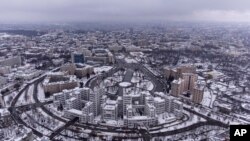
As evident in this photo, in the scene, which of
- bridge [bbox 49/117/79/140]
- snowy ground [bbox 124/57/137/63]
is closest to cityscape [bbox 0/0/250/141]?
bridge [bbox 49/117/79/140]

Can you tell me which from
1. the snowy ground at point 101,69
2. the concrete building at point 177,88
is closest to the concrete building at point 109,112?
the concrete building at point 177,88

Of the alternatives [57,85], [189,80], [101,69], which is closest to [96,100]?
[57,85]

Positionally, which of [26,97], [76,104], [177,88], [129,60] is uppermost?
[129,60]

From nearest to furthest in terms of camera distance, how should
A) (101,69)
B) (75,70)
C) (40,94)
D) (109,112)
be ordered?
(109,112) → (40,94) → (75,70) → (101,69)

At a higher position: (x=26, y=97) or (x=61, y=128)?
(x=26, y=97)

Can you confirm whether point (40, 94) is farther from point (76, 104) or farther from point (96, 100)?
point (96, 100)

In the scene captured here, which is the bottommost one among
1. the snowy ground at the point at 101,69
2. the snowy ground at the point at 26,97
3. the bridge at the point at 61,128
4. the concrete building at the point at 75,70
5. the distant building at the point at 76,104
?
the bridge at the point at 61,128

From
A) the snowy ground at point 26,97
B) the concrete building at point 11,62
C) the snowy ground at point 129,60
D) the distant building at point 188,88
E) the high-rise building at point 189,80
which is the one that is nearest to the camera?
the distant building at point 188,88

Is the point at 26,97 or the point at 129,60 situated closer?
the point at 26,97

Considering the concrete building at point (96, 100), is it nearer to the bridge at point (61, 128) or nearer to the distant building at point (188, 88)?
the bridge at point (61, 128)

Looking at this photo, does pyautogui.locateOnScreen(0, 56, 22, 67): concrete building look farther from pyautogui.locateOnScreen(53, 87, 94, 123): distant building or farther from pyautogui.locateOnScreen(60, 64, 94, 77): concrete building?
pyautogui.locateOnScreen(53, 87, 94, 123): distant building

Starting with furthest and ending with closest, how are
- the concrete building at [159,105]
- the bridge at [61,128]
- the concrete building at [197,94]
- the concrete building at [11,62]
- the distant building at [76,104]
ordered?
the concrete building at [11,62]
the concrete building at [197,94]
the concrete building at [159,105]
the distant building at [76,104]
the bridge at [61,128]

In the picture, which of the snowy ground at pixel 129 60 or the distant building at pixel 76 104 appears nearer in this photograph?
the distant building at pixel 76 104
